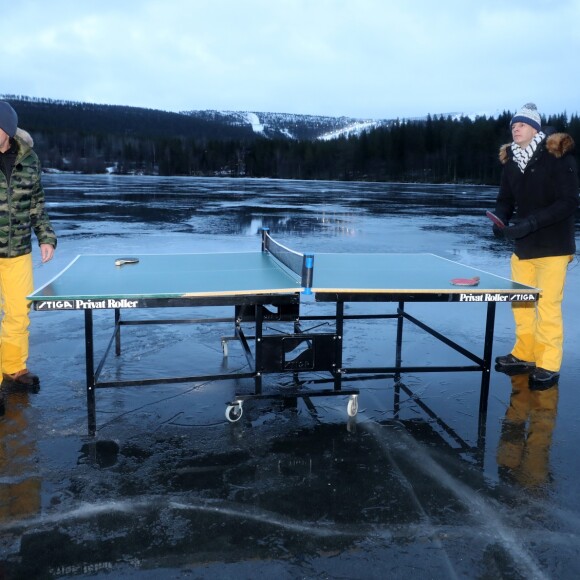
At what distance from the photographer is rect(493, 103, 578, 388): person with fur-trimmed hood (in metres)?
4.60

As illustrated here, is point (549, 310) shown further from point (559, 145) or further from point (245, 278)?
point (245, 278)

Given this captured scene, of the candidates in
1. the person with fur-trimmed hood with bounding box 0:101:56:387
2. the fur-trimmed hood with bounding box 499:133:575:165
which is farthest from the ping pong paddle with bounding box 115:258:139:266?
the fur-trimmed hood with bounding box 499:133:575:165

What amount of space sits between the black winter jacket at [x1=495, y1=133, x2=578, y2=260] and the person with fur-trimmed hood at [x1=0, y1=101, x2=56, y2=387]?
3857 mm

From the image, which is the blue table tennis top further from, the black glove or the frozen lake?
the frozen lake

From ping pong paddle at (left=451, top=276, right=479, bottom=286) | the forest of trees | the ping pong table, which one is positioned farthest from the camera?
the forest of trees

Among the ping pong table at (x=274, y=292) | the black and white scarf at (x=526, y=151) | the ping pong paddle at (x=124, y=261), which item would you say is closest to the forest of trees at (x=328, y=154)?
the black and white scarf at (x=526, y=151)

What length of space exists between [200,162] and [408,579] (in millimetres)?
124387

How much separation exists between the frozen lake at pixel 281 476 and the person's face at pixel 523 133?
6.47ft

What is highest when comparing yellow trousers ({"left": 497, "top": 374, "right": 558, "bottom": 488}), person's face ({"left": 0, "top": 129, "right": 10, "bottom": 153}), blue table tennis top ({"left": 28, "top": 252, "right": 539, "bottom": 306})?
person's face ({"left": 0, "top": 129, "right": 10, "bottom": 153})

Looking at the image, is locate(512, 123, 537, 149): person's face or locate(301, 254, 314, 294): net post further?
locate(512, 123, 537, 149): person's face

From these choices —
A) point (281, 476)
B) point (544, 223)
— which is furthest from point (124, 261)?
point (544, 223)

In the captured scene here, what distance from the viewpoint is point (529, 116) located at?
15.5 ft

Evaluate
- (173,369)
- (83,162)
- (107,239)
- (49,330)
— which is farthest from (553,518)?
(83,162)

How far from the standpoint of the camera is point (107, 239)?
13.3 meters
